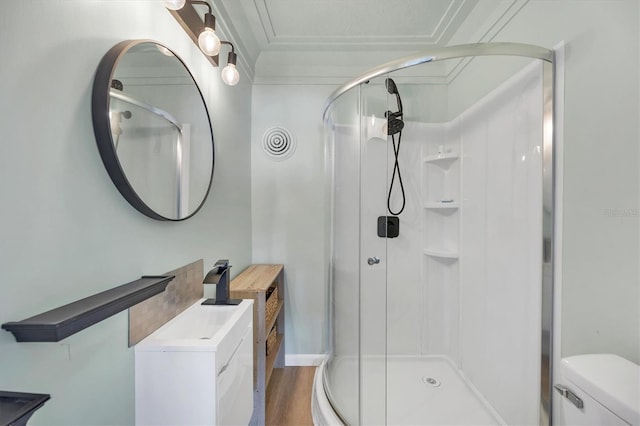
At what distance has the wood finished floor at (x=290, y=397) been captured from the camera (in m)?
1.59

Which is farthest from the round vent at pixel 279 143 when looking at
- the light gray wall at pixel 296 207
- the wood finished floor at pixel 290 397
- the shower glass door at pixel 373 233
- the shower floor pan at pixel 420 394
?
the wood finished floor at pixel 290 397

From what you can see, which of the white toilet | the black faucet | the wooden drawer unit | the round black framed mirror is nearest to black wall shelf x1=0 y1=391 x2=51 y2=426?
the round black framed mirror

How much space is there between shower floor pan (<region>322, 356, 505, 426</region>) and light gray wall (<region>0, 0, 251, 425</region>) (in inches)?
48.1

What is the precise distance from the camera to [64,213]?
2.21ft

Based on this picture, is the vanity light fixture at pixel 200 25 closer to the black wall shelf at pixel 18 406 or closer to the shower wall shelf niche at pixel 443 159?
the black wall shelf at pixel 18 406

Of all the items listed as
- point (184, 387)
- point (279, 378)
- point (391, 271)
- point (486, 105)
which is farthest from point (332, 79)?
point (279, 378)

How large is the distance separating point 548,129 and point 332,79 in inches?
61.5

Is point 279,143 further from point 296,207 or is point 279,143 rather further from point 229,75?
point 229,75

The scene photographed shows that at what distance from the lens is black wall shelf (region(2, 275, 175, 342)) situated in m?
0.55

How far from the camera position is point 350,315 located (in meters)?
1.72

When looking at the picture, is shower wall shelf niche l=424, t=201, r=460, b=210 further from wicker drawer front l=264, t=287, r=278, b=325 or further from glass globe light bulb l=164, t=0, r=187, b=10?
glass globe light bulb l=164, t=0, r=187, b=10

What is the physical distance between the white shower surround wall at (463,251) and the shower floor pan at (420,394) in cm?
2

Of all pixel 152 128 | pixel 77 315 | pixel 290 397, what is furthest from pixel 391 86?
pixel 290 397

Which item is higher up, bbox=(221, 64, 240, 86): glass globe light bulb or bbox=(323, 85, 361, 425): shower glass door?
bbox=(221, 64, 240, 86): glass globe light bulb
